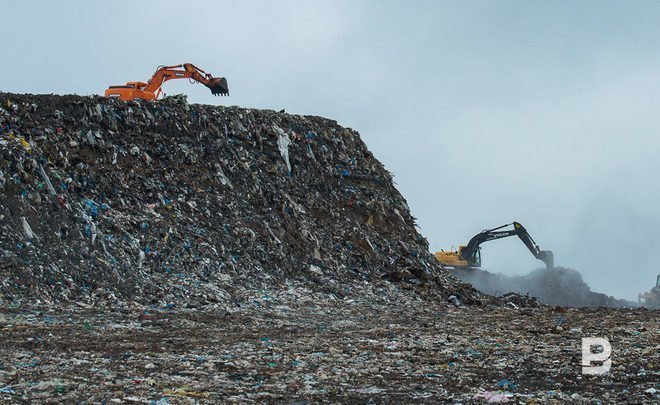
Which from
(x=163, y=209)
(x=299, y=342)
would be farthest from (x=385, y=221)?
(x=299, y=342)

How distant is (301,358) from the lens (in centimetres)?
838

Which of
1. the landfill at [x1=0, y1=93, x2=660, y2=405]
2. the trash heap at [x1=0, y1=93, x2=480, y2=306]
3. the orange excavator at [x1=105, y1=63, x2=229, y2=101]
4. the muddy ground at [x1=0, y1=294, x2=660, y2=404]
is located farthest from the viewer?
the orange excavator at [x1=105, y1=63, x2=229, y2=101]

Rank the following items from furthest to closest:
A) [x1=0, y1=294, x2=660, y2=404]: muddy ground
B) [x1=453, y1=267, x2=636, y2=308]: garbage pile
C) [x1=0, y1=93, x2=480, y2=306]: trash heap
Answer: [x1=453, y1=267, x2=636, y2=308]: garbage pile, [x1=0, y1=93, x2=480, y2=306]: trash heap, [x1=0, y1=294, x2=660, y2=404]: muddy ground

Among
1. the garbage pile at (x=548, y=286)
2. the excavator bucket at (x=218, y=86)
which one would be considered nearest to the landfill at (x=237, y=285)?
the excavator bucket at (x=218, y=86)

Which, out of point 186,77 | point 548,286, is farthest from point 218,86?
point 548,286

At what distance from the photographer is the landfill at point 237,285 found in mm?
7066

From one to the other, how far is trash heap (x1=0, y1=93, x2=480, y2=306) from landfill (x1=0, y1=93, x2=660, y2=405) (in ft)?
0.14

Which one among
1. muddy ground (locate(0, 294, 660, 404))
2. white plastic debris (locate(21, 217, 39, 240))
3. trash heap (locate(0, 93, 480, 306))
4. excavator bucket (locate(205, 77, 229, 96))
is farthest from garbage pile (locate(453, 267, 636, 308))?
white plastic debris (locate(21, 217, 39, 240))

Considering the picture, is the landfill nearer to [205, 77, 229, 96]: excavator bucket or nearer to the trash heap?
the trash heap

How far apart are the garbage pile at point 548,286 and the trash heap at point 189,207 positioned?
8386 mm

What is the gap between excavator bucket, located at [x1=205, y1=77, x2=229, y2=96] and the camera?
23.0m

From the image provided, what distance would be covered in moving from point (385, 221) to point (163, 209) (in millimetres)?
7176

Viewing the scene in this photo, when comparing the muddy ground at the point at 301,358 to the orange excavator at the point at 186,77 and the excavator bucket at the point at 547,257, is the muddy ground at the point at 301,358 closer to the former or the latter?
the orange excavator at the point at 186,77

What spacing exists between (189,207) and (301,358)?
31.3 feet
